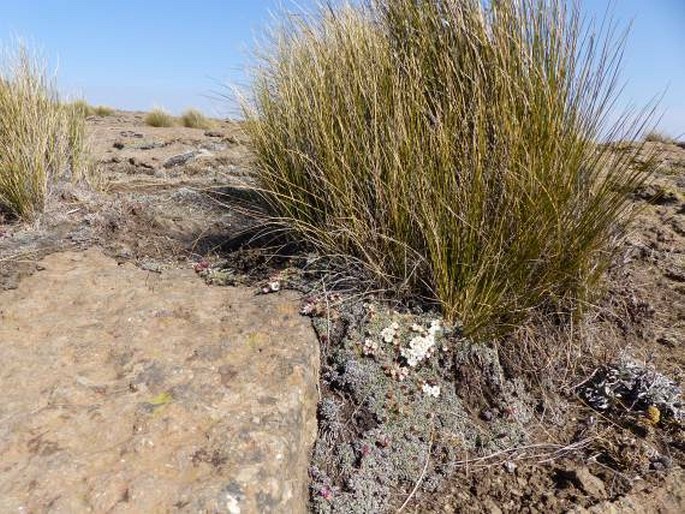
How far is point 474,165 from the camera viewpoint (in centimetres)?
227

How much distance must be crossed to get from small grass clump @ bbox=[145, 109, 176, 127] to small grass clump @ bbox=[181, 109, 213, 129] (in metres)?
0.37

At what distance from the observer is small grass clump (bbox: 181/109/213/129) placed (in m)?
11.6

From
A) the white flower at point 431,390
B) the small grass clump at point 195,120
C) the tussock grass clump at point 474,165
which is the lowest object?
the small grass clump at point 195,120

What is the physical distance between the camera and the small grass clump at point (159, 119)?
435 inches

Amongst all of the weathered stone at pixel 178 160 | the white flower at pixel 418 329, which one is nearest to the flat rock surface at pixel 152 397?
the white flower at pixel 418 329

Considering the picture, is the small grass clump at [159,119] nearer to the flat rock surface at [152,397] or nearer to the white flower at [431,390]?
the flat rock surface at [152,397]

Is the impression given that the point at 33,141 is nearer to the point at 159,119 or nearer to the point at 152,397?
the point at 152,397

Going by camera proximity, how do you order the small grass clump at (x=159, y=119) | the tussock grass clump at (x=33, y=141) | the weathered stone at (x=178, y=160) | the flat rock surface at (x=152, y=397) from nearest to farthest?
the flat rock surface at (x=152, y=397), the tussock grass clump at (x=33, y=141), the weathered stone at (x=178, y=160), the small grass clump at (x=159, y=119)

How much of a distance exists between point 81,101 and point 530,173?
4255mm

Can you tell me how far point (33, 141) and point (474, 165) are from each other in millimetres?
3047

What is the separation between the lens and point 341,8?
3.11 metres

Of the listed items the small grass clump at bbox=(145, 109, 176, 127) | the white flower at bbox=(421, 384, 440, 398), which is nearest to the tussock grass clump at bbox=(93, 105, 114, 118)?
the small grass clump at bbox=(145, 109, 176, 127)

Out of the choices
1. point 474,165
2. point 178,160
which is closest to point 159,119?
point 178,160

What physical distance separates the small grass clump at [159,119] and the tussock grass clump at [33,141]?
658 cm
